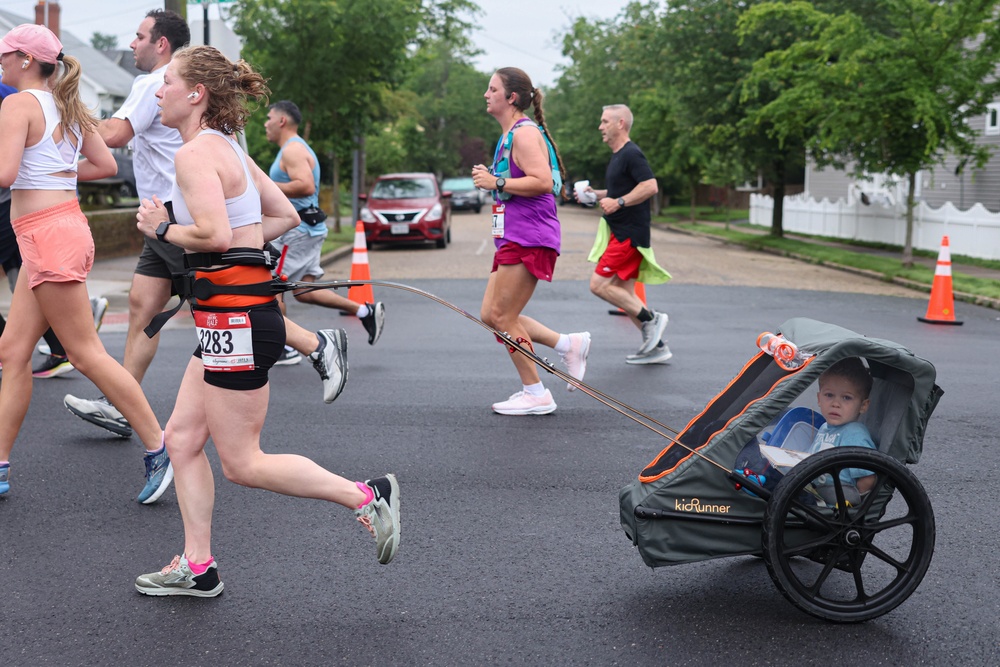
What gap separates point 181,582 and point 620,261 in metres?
5.65

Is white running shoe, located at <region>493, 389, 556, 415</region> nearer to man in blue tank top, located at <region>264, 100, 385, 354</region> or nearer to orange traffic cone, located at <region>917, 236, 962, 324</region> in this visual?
man in blue tank top, located at <region>264, 100, 385, 354</region>

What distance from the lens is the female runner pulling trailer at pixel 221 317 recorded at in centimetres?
344

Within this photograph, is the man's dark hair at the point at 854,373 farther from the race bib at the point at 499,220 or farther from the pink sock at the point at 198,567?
the race bib at the point at 499,220

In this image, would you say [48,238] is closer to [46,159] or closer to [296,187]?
[46,159]

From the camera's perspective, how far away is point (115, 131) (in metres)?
5.18

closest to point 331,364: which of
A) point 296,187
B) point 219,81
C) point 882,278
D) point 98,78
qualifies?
point 219,81

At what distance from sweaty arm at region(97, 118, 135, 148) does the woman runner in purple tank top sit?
1888 millimetres

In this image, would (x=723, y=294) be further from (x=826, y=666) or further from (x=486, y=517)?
(x=826, y=666)

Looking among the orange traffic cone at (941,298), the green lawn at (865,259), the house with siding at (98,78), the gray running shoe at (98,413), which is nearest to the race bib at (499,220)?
the gray running shoe at (98,413)

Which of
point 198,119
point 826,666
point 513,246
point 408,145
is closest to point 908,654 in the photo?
point 826,666

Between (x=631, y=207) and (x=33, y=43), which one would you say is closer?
(x=33, y=43)

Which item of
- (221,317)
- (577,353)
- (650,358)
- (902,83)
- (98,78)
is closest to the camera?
(221,317)

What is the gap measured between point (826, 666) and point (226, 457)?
2016mm

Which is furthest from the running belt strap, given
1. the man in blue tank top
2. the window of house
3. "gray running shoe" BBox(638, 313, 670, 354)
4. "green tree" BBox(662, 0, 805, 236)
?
the window of house
